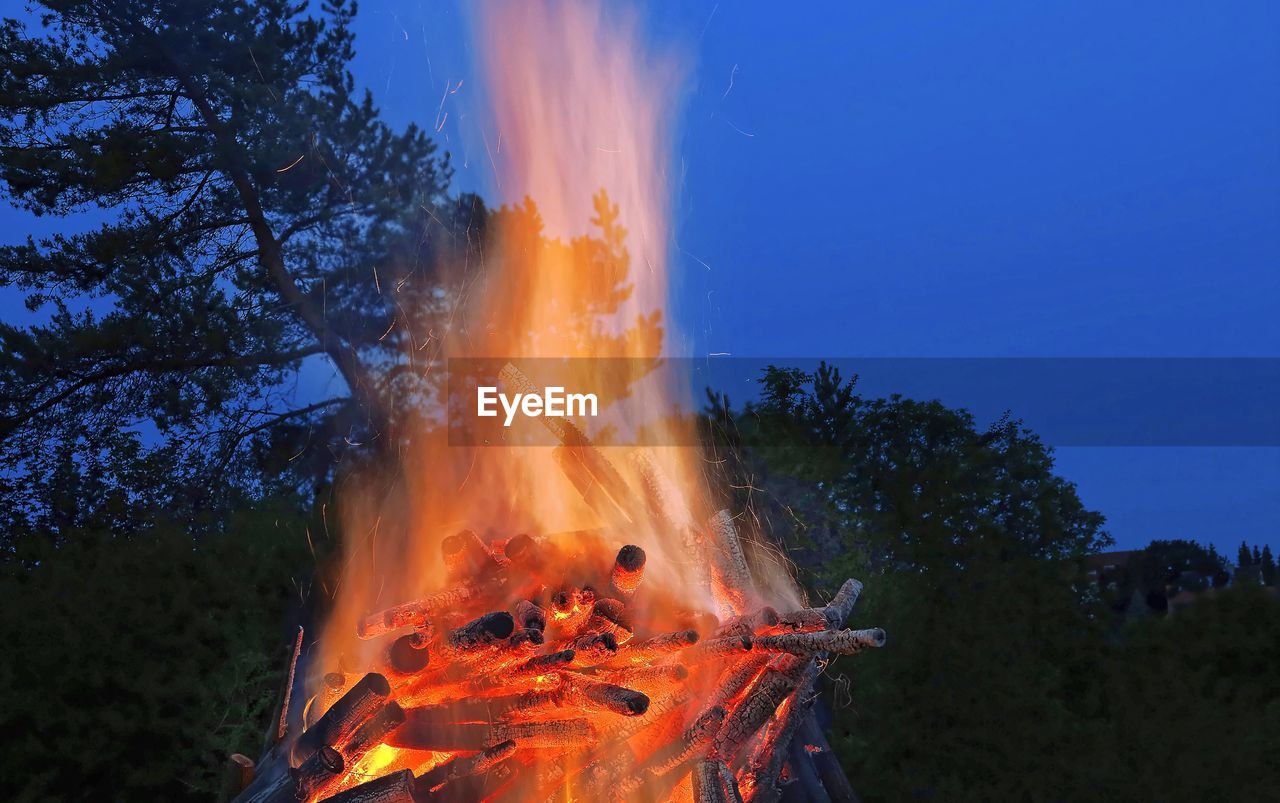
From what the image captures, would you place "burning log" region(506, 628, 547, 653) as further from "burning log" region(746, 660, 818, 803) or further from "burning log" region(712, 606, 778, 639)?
"burning log" region(746, 660, 818, 803)

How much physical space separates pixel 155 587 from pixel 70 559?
975mm

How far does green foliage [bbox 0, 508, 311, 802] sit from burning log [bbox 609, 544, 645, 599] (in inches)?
163

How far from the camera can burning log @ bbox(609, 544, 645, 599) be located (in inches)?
129

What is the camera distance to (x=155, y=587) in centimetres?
688

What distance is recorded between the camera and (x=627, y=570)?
3293 millimetres

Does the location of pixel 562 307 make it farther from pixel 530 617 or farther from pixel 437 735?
pixel 437 735

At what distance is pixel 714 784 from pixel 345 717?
1.16 metres

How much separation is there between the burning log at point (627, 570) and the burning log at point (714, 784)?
0.67 metres

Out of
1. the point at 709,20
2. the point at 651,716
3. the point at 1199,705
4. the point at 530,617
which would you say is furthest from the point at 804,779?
the point at 1199,705

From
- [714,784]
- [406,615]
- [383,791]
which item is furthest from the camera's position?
[406,615]

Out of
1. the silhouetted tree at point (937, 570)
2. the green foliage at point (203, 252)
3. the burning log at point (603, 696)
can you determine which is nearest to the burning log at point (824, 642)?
the burning log at point (603, 696)

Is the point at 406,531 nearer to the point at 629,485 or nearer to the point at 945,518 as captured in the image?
the point at 629,485

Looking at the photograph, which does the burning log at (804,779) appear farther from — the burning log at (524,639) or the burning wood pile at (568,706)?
the burning log at (524,639)

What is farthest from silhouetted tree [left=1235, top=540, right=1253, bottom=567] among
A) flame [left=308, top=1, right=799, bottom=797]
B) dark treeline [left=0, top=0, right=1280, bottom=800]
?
flame [left=308, top=1, right=799, bottom=797]
